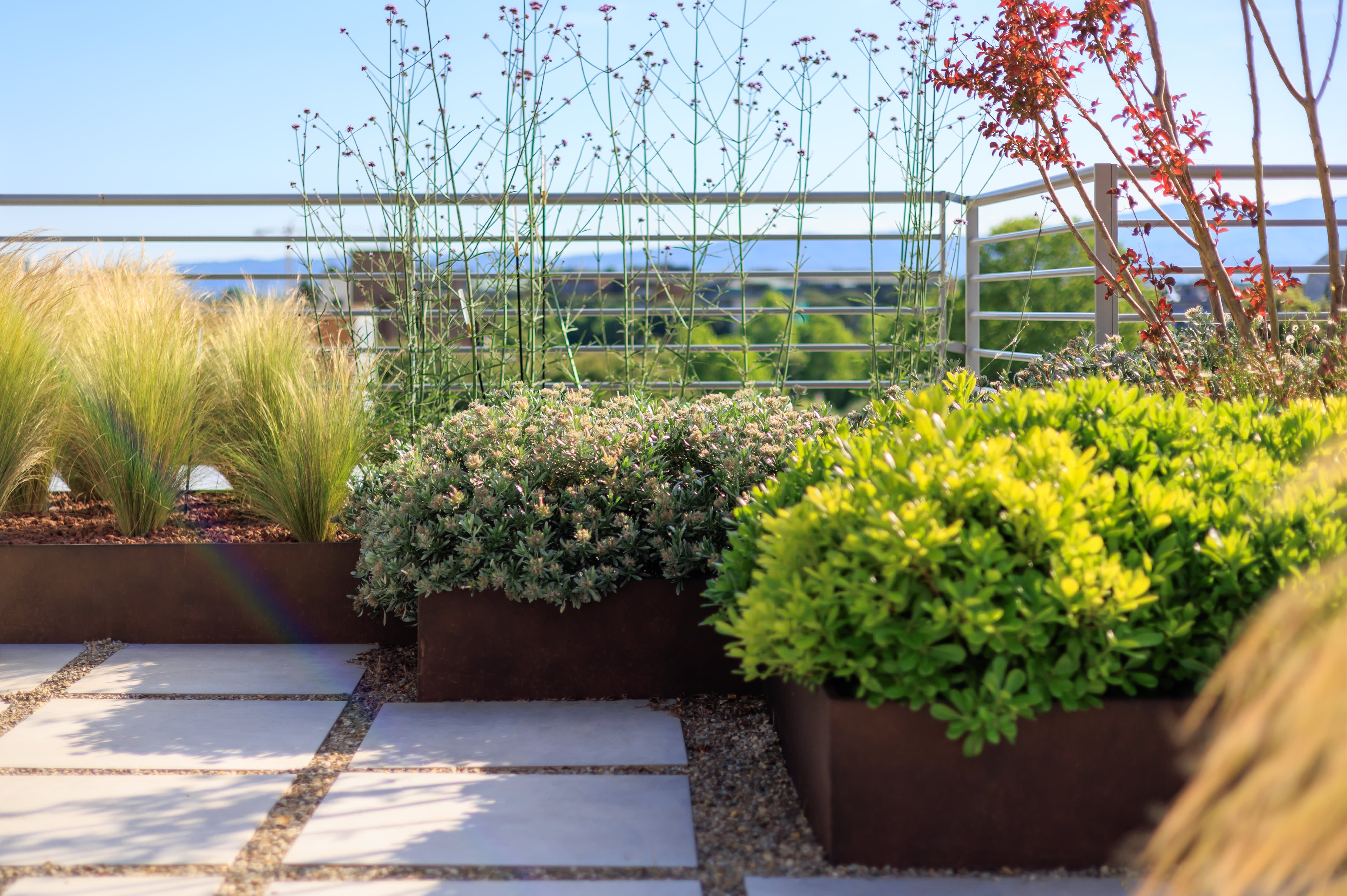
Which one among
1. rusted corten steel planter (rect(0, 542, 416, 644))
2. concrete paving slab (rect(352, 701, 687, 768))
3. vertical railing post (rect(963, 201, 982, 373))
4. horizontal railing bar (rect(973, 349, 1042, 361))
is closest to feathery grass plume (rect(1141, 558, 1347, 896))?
concrete paving slab (rect(352, 701, 687, 768))

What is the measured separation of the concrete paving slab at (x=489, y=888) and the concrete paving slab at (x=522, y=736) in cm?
46

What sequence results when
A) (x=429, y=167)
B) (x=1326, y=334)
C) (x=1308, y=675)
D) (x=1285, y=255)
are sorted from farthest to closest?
(x=1285, y=255) < (x=429, y=167) < (x=1326, y=334) < (x=1308, y=675)

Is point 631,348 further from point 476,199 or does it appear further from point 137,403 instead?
point 137,403

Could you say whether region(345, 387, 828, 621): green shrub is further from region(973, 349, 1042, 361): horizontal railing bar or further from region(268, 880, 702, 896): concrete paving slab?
region(973, 349, 1042, 361): horizontal railing bar

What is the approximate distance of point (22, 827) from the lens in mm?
1773

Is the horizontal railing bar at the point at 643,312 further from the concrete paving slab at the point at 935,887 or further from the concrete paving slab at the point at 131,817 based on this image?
the concrete paving slab at the point at 935,887

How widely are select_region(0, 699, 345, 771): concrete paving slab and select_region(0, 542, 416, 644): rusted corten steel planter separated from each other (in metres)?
0.49

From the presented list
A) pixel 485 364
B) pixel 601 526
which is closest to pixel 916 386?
pixel 485 364

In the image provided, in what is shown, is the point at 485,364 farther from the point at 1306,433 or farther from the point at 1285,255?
the point at 1285,255

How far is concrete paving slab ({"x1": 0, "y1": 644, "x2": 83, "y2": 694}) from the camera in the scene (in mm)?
2553

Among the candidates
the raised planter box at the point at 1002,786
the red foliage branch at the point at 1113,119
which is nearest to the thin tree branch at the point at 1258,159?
the red foliage branch at the point at 1113,119

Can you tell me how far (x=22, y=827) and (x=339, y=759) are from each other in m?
0.56

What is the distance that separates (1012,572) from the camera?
1.67 meters

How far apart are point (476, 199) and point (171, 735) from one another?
2531mm
